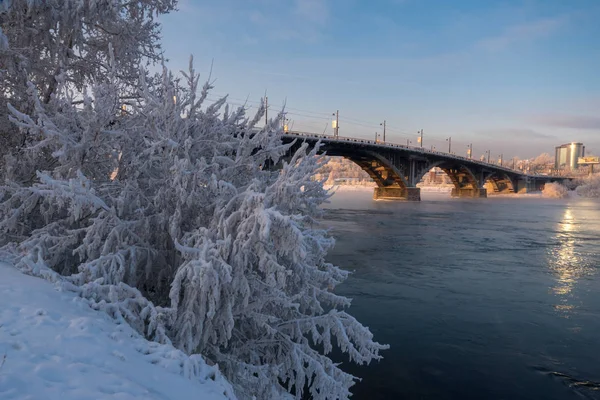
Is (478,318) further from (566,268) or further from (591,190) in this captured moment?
(591,190)

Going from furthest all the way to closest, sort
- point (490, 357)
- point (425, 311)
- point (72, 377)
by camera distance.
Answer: point (425, 311) → point (490, 357) → point (72, 377)

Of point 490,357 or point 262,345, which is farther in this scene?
point 490,357

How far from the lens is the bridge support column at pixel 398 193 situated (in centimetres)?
6950

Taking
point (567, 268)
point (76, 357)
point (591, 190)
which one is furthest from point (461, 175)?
point (76, 357)

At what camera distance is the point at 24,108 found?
9031mm

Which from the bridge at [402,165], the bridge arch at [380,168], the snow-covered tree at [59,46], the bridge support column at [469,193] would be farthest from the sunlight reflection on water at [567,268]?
the bridge support column at [469,193]

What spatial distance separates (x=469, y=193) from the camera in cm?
9250

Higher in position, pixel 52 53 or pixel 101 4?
pixel 101 4

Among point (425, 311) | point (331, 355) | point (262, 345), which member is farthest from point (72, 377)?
point (425, 311)

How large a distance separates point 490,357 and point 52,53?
11115mm

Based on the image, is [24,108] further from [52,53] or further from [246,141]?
[246,141]

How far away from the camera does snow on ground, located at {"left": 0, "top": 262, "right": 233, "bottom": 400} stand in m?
3.26

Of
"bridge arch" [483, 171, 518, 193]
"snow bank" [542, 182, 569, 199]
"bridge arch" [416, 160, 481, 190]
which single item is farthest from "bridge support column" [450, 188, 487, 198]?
"snow bank" [542, 182, 569, 199]

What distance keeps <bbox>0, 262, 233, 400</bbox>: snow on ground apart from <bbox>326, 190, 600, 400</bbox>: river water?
161 inches
